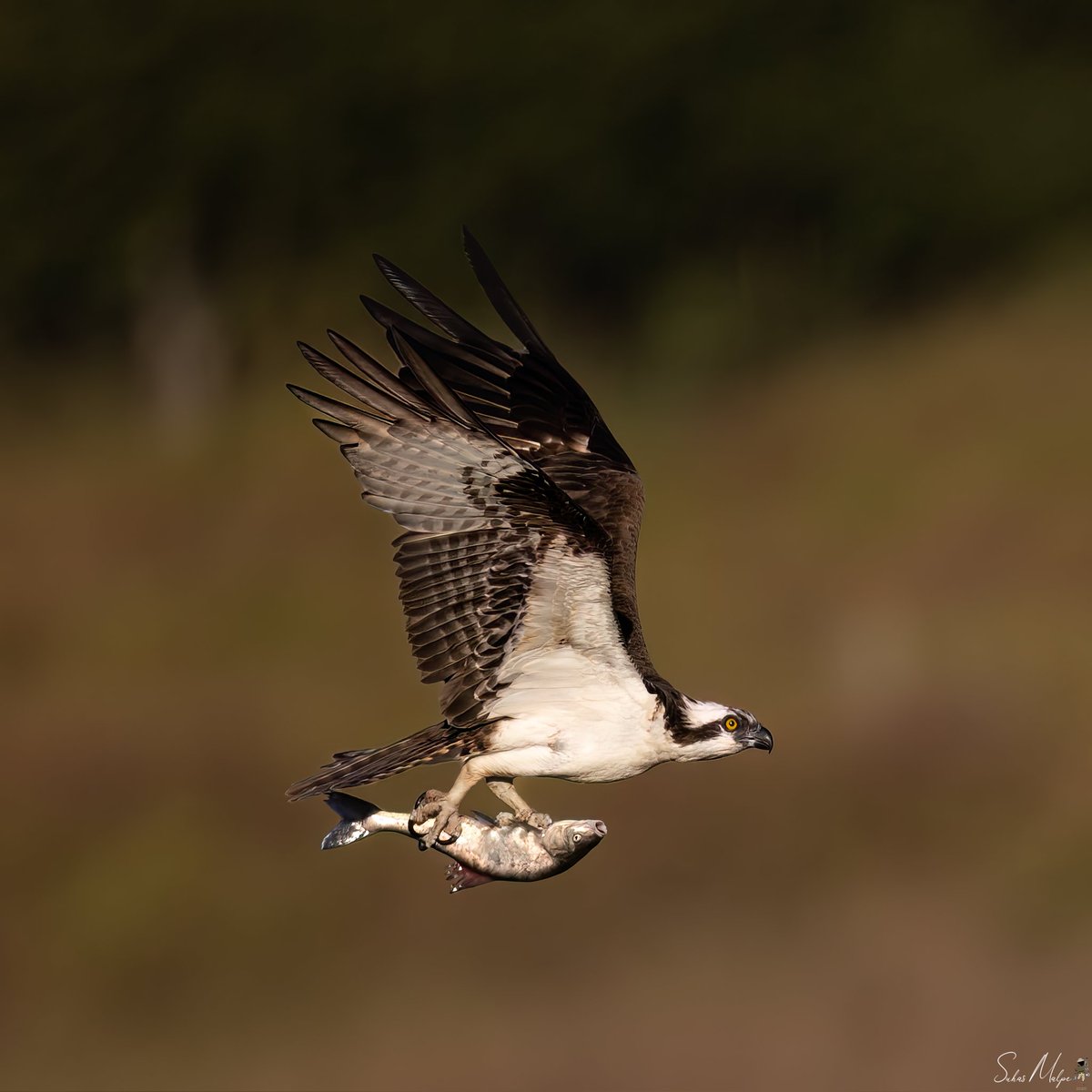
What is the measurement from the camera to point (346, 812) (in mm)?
9719

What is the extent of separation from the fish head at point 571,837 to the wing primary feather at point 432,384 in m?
1.96

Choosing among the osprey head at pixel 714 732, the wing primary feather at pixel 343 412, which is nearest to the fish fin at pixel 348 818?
the osprey head at pixel 714 732

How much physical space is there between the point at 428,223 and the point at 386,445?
29345mm

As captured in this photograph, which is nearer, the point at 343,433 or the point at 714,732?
the point at 343,433

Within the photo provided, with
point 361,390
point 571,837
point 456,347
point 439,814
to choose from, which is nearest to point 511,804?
point 439,814

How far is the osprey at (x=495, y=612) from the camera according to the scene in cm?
973

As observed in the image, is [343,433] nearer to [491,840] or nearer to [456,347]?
[456,347]

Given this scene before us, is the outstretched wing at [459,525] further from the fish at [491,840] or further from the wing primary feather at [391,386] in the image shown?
the fish at [491,840]

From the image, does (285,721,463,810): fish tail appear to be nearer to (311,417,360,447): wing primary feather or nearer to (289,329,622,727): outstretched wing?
(289,329,622,727): outstretched wing

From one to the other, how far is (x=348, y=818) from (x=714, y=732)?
1970mm

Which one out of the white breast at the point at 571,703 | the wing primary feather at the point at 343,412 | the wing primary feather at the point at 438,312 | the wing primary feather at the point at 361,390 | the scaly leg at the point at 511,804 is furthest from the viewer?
the wing primary feather at the point at 438,312

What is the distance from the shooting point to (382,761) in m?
10.0

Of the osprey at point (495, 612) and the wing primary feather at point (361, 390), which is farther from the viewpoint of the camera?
the osprey at point (495, 612)

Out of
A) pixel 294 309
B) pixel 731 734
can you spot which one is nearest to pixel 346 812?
pixel 731 734
